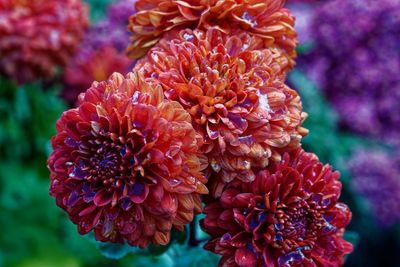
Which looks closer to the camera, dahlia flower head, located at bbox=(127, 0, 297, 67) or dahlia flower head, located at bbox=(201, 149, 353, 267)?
dahlia flower head, located at bbox=(201, 149, 353, 267)

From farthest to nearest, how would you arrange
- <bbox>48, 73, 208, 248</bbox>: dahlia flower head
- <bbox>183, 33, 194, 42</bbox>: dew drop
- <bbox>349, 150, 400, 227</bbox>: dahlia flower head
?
1. <bbox>349, 150, 400, 227</bbox>: dahlia flower head
2. <bbox>183, 33, 194, 42</bbox>: dew drop
3. <bbox>48, 73, 208, 248</bbox>: dahlia flower head

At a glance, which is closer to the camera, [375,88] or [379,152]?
[375,88]

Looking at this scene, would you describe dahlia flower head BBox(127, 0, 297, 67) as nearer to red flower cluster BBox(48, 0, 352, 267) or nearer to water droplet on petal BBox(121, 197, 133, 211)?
red flower cluster BBox(48, 0, 352, 267)

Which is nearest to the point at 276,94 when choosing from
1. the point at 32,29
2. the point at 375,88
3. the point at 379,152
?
the point at 32,29

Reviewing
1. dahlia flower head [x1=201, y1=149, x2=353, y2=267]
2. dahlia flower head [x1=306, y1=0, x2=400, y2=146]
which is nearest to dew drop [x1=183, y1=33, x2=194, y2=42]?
dahlia flower head [x1=201, y1=149, x2=353, y2=267]

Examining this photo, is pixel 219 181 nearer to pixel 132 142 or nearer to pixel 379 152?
pixel 132 142

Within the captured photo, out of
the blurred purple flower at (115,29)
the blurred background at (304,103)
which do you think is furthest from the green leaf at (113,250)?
the blurred purple flower at (115,29)

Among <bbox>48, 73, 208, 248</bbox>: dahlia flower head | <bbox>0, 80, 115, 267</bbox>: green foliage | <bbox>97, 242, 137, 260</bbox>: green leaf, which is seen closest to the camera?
<bbox>48, 73, 208, 248</bbox>: dahlia flower head

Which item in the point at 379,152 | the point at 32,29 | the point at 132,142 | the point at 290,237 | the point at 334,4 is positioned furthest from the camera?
the point at 379,152
